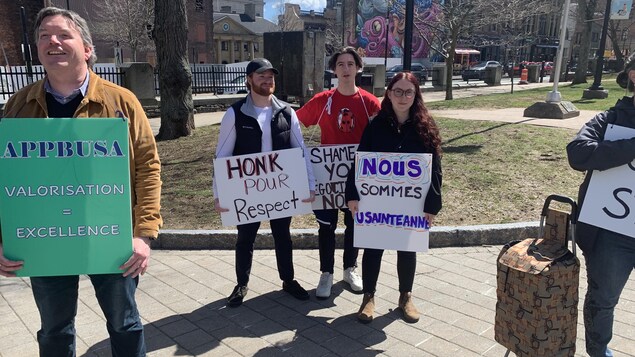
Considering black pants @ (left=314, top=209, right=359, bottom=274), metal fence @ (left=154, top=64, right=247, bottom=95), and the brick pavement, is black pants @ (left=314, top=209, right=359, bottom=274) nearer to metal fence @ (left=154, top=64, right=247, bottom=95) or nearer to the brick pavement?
the brick pavement

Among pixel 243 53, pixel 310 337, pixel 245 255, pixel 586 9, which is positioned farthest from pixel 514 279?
pixel 243 53

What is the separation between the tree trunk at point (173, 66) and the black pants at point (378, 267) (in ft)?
27.7

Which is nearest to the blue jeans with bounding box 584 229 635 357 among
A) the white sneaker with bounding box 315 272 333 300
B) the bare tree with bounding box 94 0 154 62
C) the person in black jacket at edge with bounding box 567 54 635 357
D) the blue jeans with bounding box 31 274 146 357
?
the person in black jacket at edge with bounding box 567 54 635 357

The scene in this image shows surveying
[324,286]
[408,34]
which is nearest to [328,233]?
[324,286]

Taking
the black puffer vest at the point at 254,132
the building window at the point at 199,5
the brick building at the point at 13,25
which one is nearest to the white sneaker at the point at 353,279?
the black puffer vest at the point at 254,132

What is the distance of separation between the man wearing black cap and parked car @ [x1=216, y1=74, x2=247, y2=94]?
1810 cm

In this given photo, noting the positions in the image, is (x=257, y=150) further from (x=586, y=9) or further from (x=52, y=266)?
(x=586, y=9)

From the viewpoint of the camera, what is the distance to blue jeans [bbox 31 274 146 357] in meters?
2.48

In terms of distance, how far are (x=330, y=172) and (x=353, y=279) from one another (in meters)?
1.02

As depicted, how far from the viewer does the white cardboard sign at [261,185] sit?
3959 millimetres

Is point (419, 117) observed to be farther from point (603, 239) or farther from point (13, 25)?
point (13, 25)

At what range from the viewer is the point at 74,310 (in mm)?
2617

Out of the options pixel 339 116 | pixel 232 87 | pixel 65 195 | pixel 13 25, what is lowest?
pixel 232 87

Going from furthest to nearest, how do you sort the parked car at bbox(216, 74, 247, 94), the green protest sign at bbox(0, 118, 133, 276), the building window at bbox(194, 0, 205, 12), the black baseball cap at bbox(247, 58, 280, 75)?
the building window at bbox(194, 0, 205, 12) → the parked car at bbox(216, 74, 247, 94) → the black baseball cap at bbox(247, 58, 280, 75) → the green protest sign at bbox(0, 118, 133, 276)
